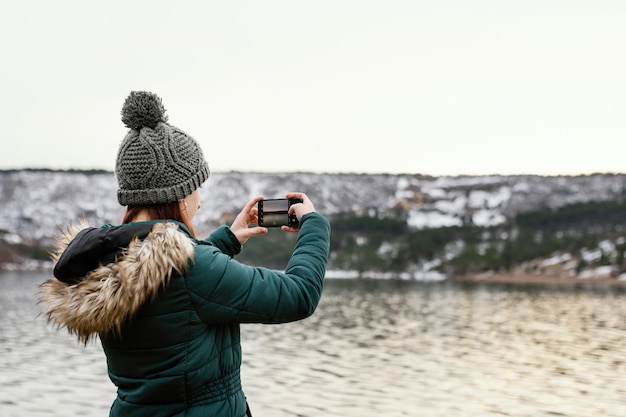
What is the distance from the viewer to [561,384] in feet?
45.3

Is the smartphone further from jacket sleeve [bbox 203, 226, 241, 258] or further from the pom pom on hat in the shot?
the pom pom on hat

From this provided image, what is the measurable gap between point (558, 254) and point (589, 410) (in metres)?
86.1

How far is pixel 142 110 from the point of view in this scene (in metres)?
2.00

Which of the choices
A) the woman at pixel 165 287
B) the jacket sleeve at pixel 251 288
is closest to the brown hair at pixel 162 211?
the woman at pixel 165 287

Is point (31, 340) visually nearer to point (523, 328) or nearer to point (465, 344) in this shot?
point (465, 344)

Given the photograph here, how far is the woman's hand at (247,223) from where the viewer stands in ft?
7.73

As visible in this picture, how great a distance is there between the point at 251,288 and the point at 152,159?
0.46 meters

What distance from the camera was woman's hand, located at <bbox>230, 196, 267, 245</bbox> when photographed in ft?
7.73

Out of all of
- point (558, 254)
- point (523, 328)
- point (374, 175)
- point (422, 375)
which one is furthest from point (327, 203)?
point (422, 375)

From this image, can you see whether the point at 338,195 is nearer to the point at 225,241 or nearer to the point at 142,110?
the point at 225,241

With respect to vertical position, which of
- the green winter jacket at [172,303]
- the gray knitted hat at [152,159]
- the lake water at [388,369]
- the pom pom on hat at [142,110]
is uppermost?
the pom pom on hat at [142,110]

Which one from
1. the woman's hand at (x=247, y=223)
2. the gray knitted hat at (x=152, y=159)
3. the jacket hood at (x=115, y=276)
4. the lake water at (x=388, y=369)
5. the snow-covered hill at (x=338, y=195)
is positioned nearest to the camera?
the jacket hood at (x=115, y=276)

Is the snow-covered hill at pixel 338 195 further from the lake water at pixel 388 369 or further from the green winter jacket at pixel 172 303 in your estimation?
the green winter jacket at pixel 172 303

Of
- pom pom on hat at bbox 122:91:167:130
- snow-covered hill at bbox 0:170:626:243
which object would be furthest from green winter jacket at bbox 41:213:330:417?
snow-covered hill at bbox 0:170:626:243
